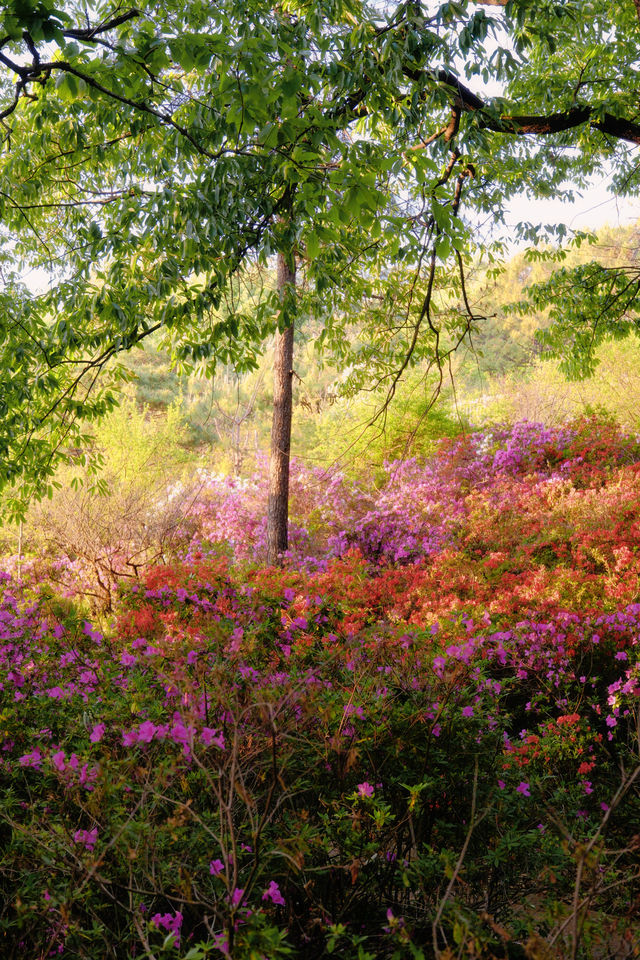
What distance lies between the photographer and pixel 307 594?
15.1 ft

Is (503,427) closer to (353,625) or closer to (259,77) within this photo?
(353,625)

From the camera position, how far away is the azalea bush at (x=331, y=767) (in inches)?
60.9

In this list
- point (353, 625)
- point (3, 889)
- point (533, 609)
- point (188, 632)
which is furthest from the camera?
point (533, 609)

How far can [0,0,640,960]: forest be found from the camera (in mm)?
1677

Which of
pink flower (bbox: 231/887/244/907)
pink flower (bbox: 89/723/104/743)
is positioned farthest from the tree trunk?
pink flower (bbox: 231/887/244/907)

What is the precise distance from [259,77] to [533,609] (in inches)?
151

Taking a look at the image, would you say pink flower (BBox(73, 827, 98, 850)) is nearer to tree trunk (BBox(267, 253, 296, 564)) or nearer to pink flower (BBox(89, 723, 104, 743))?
pink flower (BBox(89, 723, 104, 743))

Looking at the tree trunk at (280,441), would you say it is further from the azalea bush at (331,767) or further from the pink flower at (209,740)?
the pink flower at (209,740)

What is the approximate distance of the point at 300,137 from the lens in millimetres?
2756

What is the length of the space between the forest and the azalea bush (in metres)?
0.02

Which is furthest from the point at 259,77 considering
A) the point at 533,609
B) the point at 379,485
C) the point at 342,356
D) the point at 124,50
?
the point at 379,485

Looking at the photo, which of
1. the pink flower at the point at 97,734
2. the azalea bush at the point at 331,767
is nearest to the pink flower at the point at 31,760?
the azalea bush at the point at 331,767

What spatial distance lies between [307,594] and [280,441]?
11.7 feet

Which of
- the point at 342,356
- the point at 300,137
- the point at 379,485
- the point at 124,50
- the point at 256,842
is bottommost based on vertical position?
the point at 379,485
